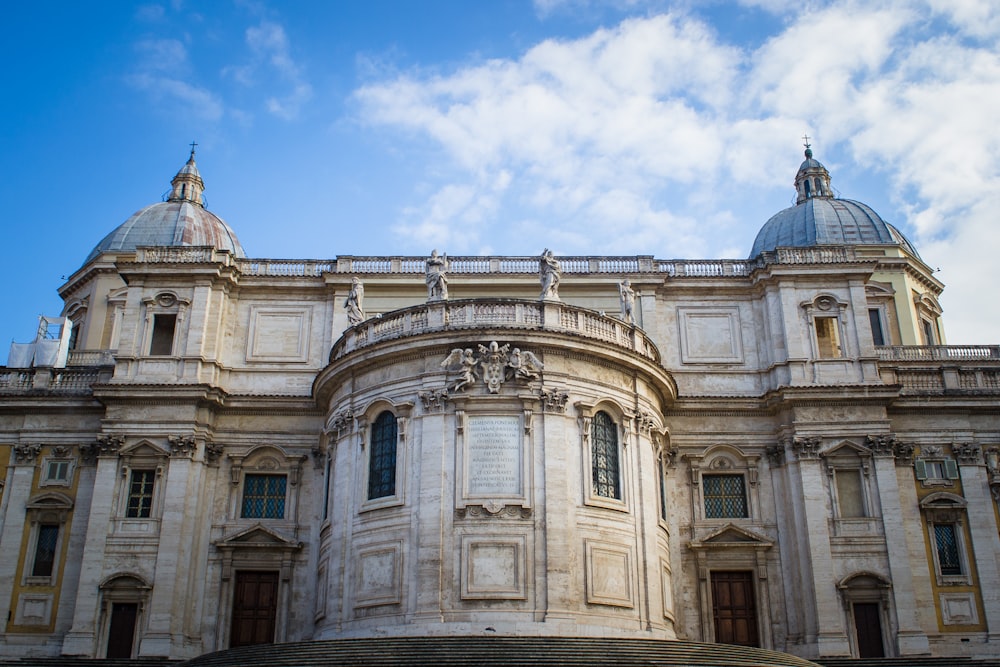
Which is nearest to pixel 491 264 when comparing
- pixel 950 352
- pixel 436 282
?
pixel 436 282

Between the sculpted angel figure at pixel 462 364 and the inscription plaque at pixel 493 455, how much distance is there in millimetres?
862

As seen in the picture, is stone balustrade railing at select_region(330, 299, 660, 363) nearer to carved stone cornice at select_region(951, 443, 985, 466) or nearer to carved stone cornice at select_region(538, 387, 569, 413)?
Answer: carved stone cornice at select_region(538, 387, 569, 413)

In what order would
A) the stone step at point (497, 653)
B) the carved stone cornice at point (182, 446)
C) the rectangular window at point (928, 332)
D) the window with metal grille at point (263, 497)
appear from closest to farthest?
the stone step at point (497, 653), the carved stone cornice at point (182, 446), the window with metal grille at point (263, 497), the rectangular window at point (928, 332)

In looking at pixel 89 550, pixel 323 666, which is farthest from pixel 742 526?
pixel 89 550

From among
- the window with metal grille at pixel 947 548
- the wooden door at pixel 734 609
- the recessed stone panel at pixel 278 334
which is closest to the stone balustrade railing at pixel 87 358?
the recessed stone panel at pixel 278 334

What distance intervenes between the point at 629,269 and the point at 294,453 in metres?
12.5

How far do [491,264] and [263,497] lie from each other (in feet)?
34.5

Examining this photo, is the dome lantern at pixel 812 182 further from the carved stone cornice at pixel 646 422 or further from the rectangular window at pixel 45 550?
the rectangular window at pixel 45 550

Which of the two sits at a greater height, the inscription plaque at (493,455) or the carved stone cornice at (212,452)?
the carved stone cornice at (212,452)

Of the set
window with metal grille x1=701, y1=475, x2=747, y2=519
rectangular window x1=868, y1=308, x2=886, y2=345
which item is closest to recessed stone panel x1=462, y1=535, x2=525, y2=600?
window with metal grille x1=701, y1=475, x2=747, y2=519

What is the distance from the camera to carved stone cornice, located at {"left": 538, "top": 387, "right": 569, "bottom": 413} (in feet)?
79.7

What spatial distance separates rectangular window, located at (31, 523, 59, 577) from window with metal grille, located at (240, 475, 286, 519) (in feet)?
18.7

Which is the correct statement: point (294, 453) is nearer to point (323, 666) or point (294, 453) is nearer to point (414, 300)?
point (414, 300)

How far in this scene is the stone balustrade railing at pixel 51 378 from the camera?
31281 millimetres
